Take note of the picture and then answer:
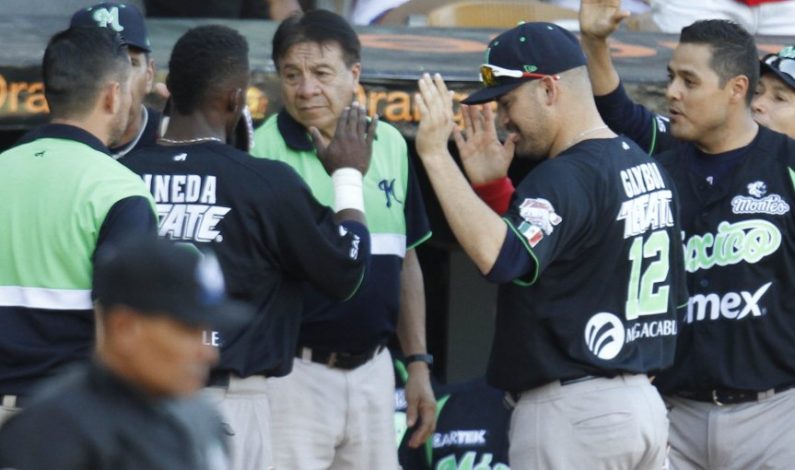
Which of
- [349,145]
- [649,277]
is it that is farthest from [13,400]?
[649,277]

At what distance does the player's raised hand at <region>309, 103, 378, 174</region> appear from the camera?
4484 millimetres

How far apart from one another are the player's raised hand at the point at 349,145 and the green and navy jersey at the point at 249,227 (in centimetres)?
17

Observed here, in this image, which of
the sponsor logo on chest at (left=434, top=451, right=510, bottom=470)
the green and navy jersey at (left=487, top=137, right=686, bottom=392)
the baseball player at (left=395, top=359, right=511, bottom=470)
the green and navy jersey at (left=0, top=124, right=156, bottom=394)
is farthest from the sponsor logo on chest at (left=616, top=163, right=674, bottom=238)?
the sponsor logo on chest at (left=434, top=451, right=510, bottom=470)

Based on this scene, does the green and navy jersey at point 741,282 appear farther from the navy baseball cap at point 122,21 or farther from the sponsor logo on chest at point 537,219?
the navy baseball cap at point 122,21

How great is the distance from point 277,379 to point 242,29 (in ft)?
6.22

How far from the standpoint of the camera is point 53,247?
12.7 feet

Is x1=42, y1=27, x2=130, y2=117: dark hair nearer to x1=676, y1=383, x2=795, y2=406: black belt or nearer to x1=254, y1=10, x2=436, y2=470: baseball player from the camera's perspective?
x1=254, y1=10, x2=436, y2=470: baseball player

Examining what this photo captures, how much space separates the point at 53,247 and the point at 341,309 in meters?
1.27

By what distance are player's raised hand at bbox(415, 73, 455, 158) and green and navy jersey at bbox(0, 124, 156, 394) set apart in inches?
33.7

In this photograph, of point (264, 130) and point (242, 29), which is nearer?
point (264, 130)

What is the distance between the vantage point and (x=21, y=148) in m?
4.07

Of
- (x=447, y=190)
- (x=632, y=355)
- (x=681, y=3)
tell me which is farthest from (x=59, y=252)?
(x=681, y=3)

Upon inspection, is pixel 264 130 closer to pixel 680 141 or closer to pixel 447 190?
pixel 447 190

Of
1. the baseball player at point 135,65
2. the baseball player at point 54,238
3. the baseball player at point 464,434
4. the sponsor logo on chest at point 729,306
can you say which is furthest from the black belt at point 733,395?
the baseball player at point 54,238
